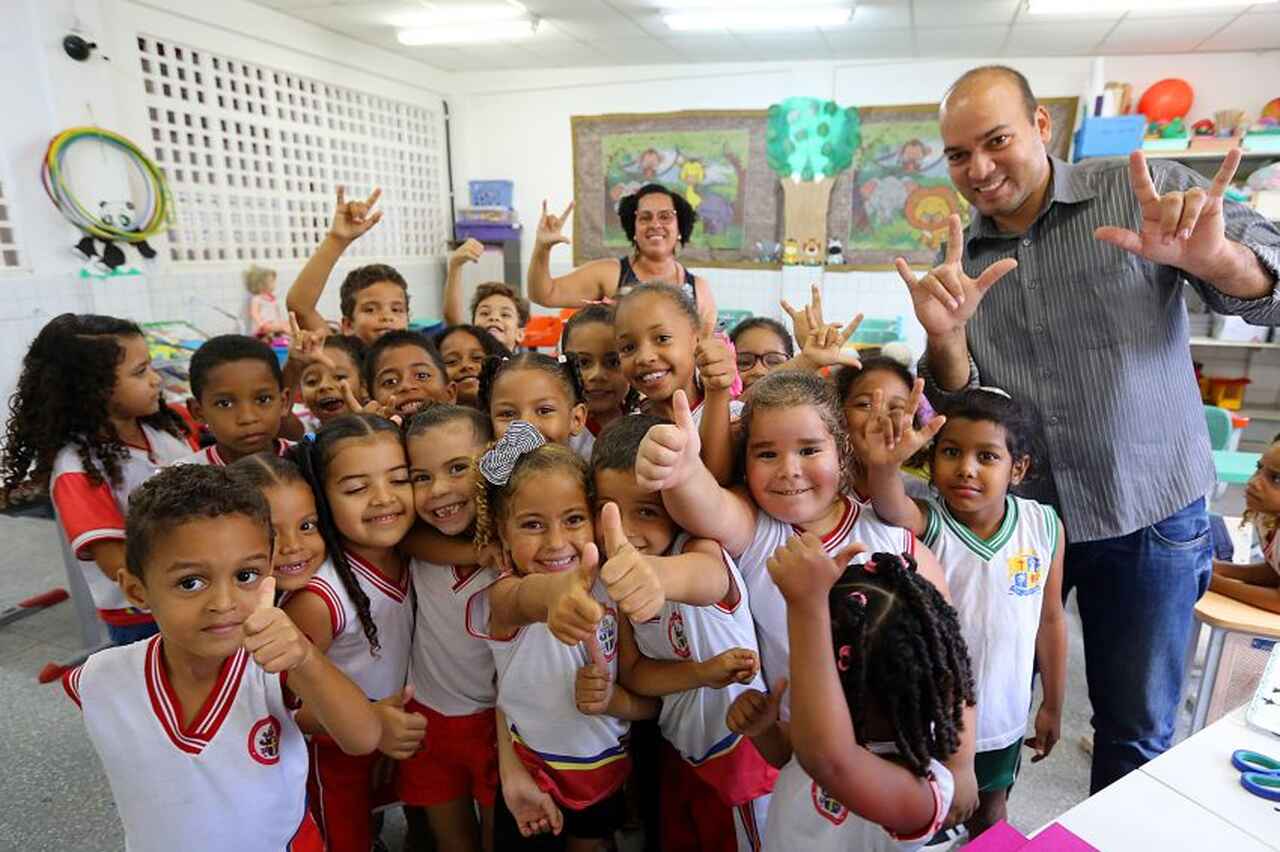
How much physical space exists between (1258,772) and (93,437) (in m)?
2.36

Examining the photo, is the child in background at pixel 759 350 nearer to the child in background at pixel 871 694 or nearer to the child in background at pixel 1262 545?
the child in background at pixel 871 694

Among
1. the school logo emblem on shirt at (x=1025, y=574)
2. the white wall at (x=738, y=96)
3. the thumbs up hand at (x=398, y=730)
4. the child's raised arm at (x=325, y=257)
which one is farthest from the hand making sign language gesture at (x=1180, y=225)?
the white wall at (x=738, y=96)

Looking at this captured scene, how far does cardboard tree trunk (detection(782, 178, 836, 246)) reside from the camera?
5.91 meters

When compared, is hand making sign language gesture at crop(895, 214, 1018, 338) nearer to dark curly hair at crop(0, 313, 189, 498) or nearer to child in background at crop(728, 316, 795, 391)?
child in background at crop(728, 316, 795, 391)

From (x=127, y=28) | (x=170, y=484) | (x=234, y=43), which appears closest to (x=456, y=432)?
(x=170, y=484)

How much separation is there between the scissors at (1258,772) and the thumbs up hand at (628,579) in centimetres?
84

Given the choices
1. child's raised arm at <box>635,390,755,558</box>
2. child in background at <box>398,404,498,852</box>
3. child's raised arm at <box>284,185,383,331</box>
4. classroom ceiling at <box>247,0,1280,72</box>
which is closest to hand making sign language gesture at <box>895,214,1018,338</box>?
child's raised arm at <box>635,390,755,558</box>

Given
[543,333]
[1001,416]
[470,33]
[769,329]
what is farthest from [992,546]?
[470,33]

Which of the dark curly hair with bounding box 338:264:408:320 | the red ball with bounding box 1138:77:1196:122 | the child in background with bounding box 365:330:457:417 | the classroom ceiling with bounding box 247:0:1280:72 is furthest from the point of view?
the red ball with bounding box 1138:77:1196:122

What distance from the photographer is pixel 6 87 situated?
141 inches

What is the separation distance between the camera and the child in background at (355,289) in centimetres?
238

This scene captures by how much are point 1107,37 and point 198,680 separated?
20.1ft

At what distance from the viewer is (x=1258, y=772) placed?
39.3 inches

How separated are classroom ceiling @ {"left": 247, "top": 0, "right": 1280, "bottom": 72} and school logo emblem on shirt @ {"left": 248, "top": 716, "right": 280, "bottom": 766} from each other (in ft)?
15.1
